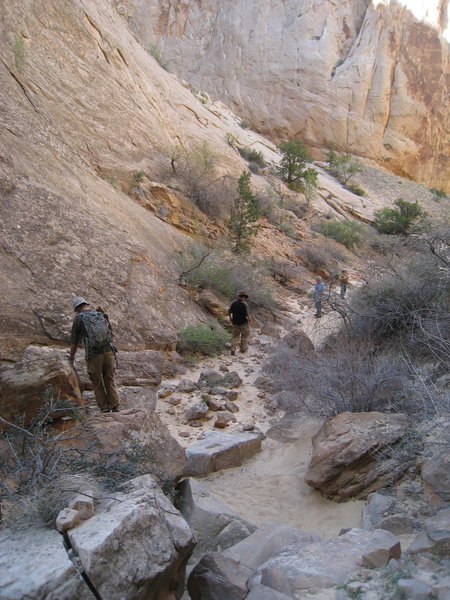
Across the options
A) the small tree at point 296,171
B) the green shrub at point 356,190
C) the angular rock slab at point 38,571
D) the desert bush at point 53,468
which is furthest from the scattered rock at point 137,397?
the green shrub at point 356,190

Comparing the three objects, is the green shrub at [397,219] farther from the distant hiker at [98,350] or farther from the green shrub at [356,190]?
the distant hiker at [98,350]

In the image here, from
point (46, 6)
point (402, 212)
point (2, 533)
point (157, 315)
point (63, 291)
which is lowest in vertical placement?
point (2, 533)

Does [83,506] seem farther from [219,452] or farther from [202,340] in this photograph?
[202,340]

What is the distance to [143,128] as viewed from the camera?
14.0 metres

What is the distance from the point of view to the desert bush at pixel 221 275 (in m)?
9.55

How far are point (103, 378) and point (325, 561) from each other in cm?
307

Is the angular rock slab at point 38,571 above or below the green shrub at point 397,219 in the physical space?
below

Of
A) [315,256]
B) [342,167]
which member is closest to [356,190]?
[342,167]

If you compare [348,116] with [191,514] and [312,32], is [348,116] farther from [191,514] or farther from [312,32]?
[191,514]

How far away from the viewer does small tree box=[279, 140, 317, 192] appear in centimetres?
2009

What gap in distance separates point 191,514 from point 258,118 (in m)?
31.2

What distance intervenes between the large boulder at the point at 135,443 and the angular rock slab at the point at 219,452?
632mm

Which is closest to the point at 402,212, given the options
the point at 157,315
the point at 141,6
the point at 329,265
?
the point at 329,265

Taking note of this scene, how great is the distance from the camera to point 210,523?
3.71 m
